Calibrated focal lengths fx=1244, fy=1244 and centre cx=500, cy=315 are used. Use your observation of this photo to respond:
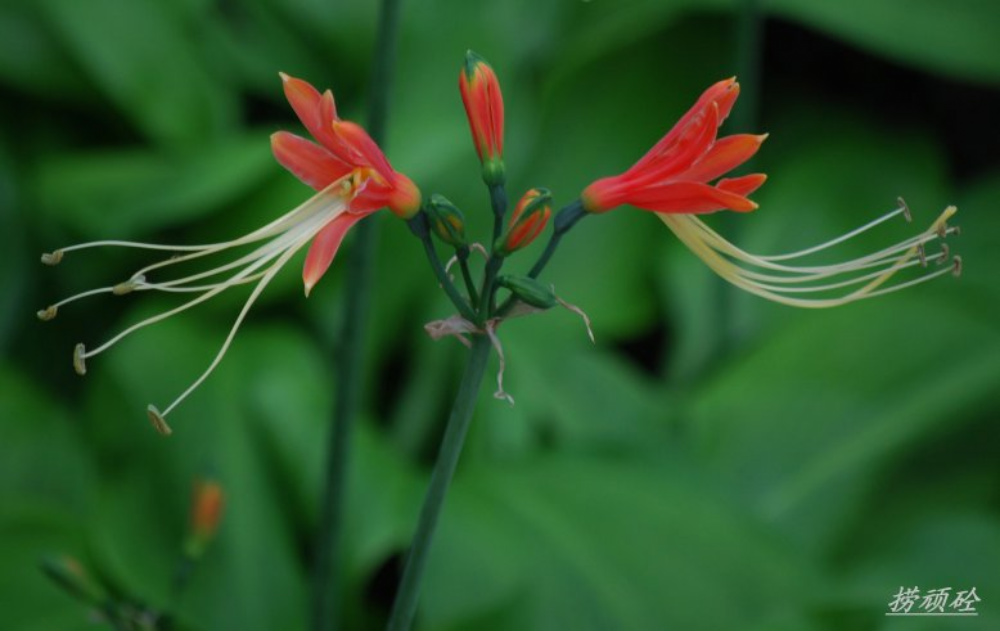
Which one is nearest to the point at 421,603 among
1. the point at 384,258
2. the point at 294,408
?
the point at 294,408

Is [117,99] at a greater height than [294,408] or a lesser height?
greater

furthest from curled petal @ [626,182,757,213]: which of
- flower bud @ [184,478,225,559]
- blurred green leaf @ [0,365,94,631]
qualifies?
blurred green leaf @ [0,365,94,631]

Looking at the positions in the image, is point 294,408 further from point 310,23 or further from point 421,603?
point 310,23

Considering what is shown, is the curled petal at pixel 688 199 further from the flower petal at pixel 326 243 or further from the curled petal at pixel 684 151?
the flower petal at pixel 326 243

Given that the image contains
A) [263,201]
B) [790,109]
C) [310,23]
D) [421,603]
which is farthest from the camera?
[790,109]

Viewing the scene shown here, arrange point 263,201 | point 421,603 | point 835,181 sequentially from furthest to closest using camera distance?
point 835,181, point 263,201, point 421,603

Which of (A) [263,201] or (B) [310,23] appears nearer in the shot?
(A) [263,201]

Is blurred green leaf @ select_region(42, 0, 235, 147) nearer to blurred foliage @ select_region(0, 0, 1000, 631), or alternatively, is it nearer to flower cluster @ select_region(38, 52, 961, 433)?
blurred foliage @ select_region(0, 0, 1000, 631)
